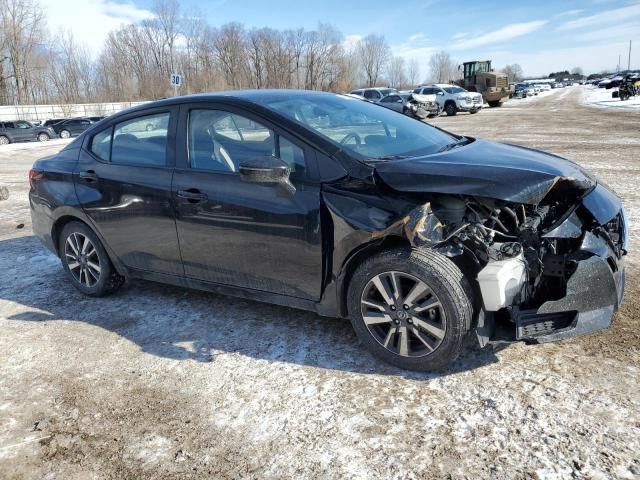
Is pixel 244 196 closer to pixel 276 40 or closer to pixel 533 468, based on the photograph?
pixel 533 468

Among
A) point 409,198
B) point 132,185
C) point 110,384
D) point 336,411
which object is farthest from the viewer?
point 132,185

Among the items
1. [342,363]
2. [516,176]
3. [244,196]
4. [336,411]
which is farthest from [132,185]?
[516,176]

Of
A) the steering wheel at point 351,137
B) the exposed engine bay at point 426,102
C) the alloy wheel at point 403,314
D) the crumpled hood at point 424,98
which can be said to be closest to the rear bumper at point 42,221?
the steering wheel at point 351,137

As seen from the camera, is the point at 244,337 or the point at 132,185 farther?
the point at 132,185

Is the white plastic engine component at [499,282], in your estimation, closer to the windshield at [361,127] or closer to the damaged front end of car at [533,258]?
the damaged front end of car at [533,258]

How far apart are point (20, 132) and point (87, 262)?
3045 cm

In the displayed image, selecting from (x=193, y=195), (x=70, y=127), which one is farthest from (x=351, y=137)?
(x=70, y=127)

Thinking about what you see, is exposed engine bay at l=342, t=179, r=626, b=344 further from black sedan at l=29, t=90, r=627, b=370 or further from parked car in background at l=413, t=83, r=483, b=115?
parked car in background at l=413, t=83, r=483, b=115

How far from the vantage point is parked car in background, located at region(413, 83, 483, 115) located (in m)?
32.3

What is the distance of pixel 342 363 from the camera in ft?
10.5

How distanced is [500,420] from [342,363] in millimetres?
999

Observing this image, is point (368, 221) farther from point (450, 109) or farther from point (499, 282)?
point (450, 109)

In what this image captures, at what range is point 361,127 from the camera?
371 cm

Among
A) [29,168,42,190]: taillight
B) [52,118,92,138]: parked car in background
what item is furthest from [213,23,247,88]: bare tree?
[29,168,42,190]: taillight
